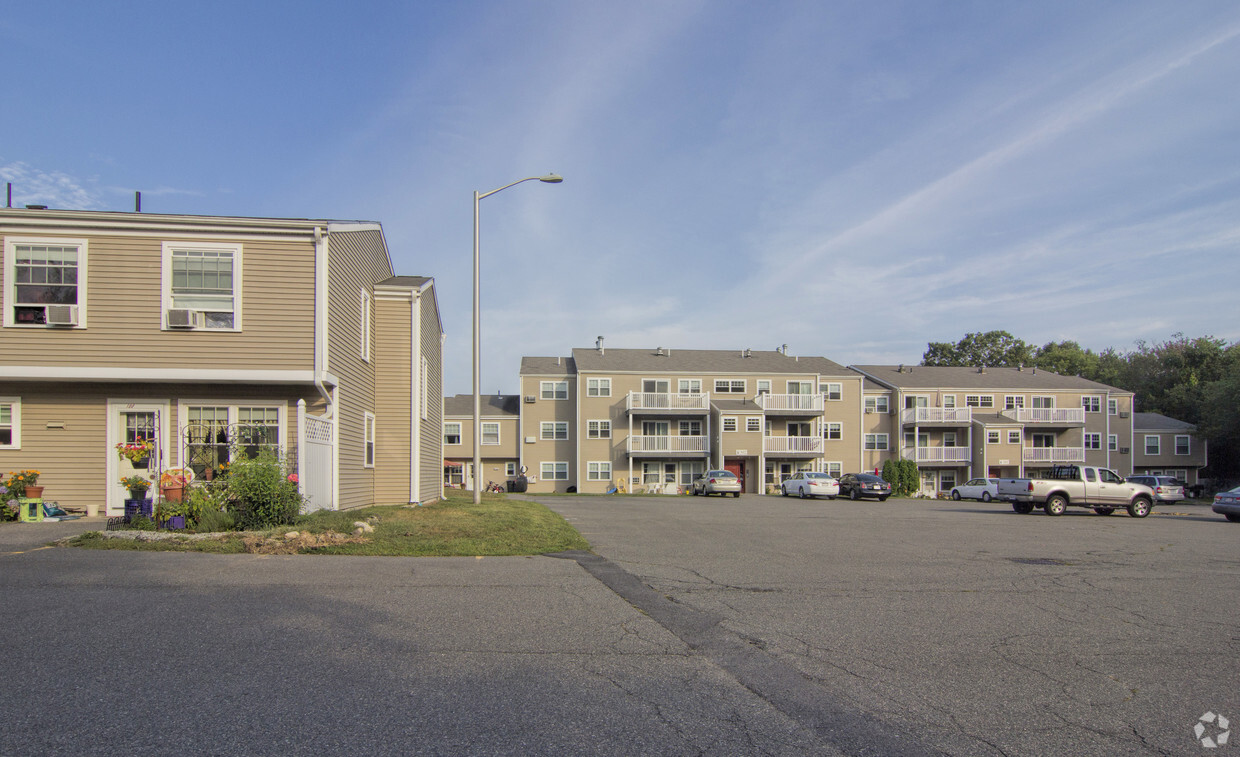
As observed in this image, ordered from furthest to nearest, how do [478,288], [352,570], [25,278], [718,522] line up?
[718,522]
[478,288]
[25,278]
[352,570]

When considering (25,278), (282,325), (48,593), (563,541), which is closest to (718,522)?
(563,541)

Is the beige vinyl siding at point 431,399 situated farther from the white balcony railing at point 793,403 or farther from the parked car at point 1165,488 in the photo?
the parked car at point 1165,488

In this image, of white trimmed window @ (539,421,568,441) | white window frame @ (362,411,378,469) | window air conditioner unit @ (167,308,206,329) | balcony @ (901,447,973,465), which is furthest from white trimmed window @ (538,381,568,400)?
window air conditioner unit @ (167,308,206,329)

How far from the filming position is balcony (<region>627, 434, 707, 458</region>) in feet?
157

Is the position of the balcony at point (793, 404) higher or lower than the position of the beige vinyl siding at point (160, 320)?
lower

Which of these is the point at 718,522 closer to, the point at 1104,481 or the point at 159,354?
the point at 159,354

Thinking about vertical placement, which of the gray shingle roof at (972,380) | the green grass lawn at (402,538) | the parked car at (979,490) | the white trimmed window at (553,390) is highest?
the gray shingle roof at (972,380)

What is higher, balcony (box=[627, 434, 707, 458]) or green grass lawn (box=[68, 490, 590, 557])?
green grass lawn (box=[68, 490, 590, 557])

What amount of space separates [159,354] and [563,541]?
30.0 ft

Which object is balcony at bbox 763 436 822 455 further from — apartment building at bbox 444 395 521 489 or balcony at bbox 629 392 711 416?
apartment building at bbox 444 395 521 489

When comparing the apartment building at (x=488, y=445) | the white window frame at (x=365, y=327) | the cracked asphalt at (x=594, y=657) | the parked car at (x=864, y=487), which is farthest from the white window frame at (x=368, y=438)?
the apartment building at (x=488, y=445)

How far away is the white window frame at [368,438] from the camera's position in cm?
1945

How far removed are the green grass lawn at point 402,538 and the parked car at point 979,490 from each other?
110 ft

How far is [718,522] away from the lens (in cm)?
2016
